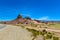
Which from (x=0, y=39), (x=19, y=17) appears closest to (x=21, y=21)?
(x=19, y=17)

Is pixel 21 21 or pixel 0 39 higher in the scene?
pixel 21 21

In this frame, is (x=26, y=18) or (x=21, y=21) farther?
(x=26, y=18)

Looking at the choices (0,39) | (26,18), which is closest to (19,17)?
(26,18)

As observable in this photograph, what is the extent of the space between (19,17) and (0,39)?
93383mm

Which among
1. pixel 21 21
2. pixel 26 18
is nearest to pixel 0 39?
pixel 21 21

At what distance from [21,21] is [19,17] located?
636cm

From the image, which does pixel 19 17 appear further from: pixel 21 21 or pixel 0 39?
pixel 0 39

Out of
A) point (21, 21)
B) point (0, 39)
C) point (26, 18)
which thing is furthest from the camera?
point (26, 18)

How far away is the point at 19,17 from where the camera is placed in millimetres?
107562

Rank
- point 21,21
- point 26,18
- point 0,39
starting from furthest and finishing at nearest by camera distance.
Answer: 1. point 26,18
2. point 21,21
3. point 0,39

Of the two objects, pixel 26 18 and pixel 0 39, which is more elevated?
pixel 26 18

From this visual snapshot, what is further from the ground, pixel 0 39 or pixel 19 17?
pixel 19 17

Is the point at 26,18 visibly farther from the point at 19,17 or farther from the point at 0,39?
the point at 0,39

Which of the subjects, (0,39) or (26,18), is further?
(26,18)
